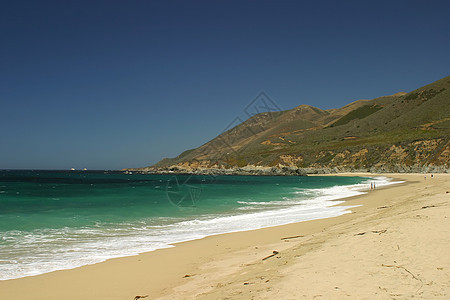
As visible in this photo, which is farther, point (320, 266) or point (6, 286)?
point (6, 286)

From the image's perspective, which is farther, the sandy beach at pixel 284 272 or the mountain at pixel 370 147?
the mountain at pixel 370 147

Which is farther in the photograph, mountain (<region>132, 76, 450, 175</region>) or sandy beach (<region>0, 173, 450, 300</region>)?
mountain (<region>132, 76, 450, 175</region>)

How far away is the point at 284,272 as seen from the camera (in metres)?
5.86

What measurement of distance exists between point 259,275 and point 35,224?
518 inches

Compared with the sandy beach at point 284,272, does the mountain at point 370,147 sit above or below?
above

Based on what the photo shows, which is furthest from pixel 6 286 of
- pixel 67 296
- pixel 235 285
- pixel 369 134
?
pixel 369 134

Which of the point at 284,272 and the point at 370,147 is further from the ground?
the point at 370,147

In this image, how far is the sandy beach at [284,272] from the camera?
190 inches

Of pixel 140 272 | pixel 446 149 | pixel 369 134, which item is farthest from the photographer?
pixel 369 134

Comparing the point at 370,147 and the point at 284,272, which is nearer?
the point at 284,272

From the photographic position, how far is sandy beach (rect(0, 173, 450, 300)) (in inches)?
190

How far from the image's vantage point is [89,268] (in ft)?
25.8

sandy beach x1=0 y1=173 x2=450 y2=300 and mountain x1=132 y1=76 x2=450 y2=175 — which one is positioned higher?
mountain x1=132 y1=76 x2=450 y2=175

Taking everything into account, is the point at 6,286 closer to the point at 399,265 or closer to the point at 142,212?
the point at 399,265
